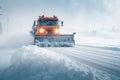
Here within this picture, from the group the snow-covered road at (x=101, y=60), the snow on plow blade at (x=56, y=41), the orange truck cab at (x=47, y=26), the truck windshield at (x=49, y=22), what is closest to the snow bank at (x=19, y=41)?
the orange truck cab at (x=47, y=26)

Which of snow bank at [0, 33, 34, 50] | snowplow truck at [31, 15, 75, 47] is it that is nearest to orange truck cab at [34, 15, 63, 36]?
snowplow truck at [31, 15, 75, 47]

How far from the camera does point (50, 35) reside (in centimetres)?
2408

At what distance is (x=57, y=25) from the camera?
25359mm

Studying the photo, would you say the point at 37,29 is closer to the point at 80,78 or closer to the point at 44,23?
the point at 44,23

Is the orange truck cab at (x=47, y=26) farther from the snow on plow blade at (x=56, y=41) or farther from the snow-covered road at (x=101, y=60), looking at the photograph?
the snow-covered road at (x=101, y=60)

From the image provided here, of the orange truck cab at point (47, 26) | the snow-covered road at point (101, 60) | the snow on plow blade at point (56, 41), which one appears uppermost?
the orange truck cab at point (47, 26)

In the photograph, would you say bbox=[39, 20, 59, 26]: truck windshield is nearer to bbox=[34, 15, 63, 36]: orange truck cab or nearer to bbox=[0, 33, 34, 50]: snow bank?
bbox=[34, 15, 63, 36]: orange truck cab

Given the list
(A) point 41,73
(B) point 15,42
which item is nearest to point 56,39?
(B) point 15,42

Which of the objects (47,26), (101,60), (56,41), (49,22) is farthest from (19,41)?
(101,60)

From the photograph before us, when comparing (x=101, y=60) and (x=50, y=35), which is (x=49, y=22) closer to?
(x=50, y=35)

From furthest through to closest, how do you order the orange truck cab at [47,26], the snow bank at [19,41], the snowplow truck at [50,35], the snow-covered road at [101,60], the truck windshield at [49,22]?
the snow bank at [19,41], the truck windshield at [49,22], the orange truck cab at [47,26], the snowplow truck at [50,35], the snow-covered road at [101,60]

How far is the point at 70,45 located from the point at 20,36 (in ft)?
23.7

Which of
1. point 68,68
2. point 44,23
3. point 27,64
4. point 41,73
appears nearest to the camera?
point 41,73

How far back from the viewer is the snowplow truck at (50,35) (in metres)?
23.8
